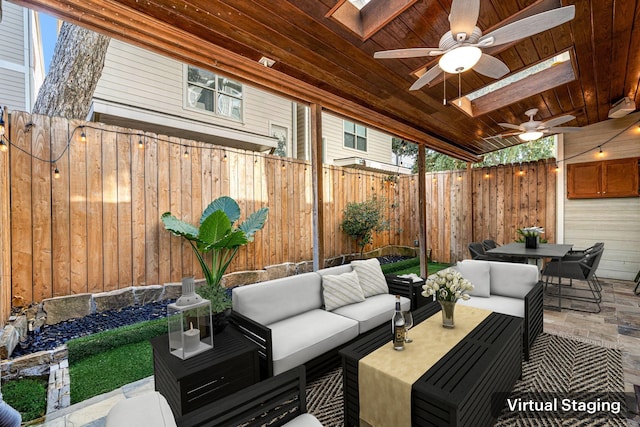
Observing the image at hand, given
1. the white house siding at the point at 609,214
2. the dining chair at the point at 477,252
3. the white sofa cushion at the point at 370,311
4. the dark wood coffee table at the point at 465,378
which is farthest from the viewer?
the white house siding at the point at 609,214

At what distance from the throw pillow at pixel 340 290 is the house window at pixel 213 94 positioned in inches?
209

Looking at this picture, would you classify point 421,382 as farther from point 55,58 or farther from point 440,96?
point 55,58

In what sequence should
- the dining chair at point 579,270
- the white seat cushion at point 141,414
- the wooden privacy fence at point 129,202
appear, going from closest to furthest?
the white seat cushion at point 141,414 → the wooden privacy fence at point 129,202 → the dining chair at point 579,270

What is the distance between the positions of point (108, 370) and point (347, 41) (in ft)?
12.8

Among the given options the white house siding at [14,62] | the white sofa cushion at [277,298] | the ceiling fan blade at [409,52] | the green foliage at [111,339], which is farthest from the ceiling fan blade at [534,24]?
the white house siding at [14,62]

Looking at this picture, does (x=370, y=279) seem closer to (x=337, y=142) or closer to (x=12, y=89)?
(x=337, y=142)

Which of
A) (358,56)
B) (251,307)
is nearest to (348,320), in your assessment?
(251,307)

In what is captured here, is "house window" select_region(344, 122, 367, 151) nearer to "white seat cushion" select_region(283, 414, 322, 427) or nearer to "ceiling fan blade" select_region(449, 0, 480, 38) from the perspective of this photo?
"ceiling fan blade" select_region(449, 0, 480, 38)

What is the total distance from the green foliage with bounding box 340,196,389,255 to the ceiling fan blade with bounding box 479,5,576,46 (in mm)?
4850

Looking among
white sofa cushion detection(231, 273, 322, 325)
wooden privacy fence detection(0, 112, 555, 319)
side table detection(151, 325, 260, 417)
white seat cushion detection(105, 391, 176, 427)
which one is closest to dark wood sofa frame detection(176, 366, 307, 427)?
white seat cushion detection(105, 391, 176, 427)

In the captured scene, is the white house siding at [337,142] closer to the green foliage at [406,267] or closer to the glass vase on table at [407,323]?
the green foliage at [406,267]

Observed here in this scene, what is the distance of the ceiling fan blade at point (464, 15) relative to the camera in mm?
2082

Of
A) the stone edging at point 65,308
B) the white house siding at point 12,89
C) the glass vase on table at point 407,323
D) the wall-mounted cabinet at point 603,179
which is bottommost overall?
the stone edging at point 65,308

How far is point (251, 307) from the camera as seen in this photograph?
270cm
